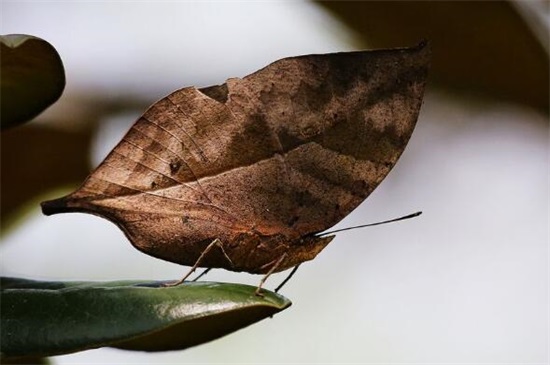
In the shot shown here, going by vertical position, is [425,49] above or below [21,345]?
above

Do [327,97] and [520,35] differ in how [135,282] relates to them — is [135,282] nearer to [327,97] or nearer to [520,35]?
Result: [327,97]

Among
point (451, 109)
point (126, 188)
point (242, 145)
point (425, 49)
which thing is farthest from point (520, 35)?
point (126, 188)

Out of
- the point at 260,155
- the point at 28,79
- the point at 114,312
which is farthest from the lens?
the point at 260,155

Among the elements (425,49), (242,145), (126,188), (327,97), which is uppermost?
(425,49)

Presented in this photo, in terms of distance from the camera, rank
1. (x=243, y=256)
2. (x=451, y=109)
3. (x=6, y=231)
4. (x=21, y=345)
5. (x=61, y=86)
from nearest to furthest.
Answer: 1. (x=21, y=345)
2. (x=61, y=86)
3. (x=243, y=256)
4. (x=6, y=231)
5. (x=451, y=109)

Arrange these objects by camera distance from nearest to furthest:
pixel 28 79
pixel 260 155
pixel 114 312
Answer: pixel 114 312, pixel 28 79, pixel 260 155

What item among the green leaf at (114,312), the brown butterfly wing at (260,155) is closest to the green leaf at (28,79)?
the brown butterfly wing at (260,155)
